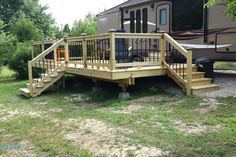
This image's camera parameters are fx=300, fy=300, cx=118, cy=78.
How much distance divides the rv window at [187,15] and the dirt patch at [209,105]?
3.07 m

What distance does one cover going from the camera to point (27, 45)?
14.9m

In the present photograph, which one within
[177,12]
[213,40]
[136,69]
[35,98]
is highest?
[177,12]

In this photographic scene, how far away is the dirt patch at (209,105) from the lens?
19.7 ft

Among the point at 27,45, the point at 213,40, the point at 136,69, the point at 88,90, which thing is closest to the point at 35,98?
the point at 88,90

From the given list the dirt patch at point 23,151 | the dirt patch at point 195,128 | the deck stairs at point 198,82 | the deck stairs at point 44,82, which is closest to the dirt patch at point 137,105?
the deck stairs at point 198,82

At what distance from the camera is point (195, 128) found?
4.97m

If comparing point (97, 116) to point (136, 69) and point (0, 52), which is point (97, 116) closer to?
point (136, 69)

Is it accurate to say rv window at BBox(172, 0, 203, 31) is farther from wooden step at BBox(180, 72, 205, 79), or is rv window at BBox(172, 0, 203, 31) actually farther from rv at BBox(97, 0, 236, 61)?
wooden step at BBox(180, 72, 205, 79)

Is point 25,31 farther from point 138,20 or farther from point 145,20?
point 145,20

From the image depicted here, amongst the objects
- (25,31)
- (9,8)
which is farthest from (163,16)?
(9,8)

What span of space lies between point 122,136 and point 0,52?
470 inches

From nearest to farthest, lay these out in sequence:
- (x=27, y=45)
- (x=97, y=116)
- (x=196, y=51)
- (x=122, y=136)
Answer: (x=122, y=136) < (x=97, y=116) < (x=196, y=51) < (x=27, y=45)

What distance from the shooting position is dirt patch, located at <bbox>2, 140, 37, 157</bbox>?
14.8ft

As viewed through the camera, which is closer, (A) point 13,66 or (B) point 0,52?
(A) point 13,66
